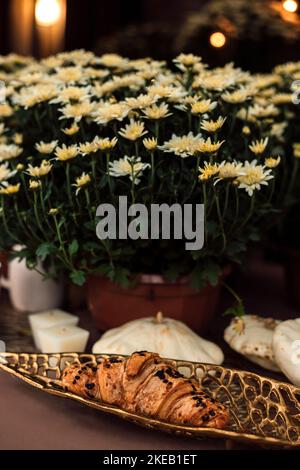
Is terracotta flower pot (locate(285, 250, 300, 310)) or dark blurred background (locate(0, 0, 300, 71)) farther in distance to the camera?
dark blurred background (locate(0, 0, 300, 71))

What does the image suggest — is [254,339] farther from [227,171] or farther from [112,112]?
[112,112]

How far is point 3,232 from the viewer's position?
86cm

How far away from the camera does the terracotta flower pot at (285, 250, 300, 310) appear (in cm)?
104

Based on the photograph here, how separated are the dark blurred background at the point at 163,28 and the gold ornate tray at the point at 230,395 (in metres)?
0.85

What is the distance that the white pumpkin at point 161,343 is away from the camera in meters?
0.75

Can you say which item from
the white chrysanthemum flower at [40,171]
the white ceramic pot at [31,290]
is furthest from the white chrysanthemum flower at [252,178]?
the white ceramic pot at [31,290]

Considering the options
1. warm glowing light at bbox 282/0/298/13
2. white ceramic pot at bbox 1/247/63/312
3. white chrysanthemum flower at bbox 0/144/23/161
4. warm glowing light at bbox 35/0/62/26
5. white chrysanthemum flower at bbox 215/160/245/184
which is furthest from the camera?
warm glowing light at bbox 35/0/62/26

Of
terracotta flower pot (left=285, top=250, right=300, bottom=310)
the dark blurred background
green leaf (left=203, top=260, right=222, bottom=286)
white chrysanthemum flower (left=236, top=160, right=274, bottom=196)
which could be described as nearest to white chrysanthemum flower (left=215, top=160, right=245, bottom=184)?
white chrysanthemum flower (left=236, top=160, right=274, bottom=196)

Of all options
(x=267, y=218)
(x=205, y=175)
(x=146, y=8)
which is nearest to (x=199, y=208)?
(x=205, y=175)

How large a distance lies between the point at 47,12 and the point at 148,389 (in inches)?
51.2

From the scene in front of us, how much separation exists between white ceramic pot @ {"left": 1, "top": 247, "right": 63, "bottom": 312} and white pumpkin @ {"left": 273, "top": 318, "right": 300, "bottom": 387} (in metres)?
0.42

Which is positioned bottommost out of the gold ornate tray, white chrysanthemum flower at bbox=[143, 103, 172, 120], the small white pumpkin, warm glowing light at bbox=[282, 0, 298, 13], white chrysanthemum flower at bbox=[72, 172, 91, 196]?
the gold ornate tray

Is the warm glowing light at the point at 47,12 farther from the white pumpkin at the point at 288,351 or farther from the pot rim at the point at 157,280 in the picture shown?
the white pumpkin at the point at 288,351

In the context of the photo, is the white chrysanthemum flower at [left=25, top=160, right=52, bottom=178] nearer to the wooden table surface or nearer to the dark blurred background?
the wooden table surface
